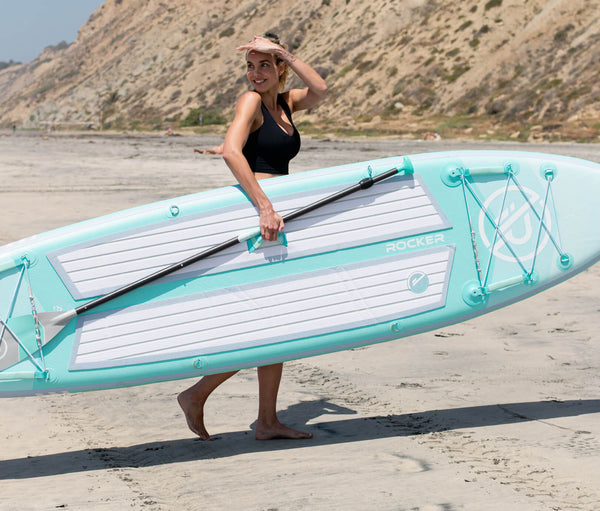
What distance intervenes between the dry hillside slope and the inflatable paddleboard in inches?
848

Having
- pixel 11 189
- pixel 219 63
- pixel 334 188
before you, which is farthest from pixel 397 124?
pixel 334 188

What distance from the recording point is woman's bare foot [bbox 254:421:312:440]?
3670mm

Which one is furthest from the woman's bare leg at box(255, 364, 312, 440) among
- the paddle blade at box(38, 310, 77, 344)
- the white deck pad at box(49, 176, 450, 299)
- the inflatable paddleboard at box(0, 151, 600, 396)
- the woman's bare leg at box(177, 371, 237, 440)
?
the paddle blade at box(38, 310, 77, 344)

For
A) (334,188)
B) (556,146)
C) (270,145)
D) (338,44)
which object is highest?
(338,44)

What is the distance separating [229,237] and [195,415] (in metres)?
0.81

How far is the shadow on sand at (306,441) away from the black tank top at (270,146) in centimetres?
121

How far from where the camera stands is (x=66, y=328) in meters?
3.62

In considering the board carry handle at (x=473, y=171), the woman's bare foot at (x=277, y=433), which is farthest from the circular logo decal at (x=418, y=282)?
the woman's bare foot at (x=277, y=433)

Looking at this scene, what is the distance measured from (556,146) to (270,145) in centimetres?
1980

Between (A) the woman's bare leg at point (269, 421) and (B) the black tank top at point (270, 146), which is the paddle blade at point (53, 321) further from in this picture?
(B) the black tank top at point (270, 146)

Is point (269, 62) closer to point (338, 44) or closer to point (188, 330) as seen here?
point (188, 330)

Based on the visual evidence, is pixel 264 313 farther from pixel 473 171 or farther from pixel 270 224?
pixel 473 171

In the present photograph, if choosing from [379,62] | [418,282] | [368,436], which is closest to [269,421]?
[368,436]

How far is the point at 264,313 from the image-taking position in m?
3.77
